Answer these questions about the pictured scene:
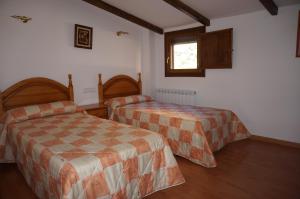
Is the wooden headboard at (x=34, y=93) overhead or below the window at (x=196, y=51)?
below

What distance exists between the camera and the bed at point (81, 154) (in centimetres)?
156

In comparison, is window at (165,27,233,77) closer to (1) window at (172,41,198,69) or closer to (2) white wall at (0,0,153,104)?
(1) window at (172,41,198,69)

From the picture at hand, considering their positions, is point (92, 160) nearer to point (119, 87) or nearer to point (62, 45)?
point (62, 45)

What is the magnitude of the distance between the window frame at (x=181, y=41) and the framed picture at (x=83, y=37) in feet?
5.42

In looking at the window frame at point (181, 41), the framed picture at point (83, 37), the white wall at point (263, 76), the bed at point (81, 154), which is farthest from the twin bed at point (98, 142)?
the window frame at point (181, 41)

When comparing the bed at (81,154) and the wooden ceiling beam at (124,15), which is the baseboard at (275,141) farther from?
the wooden ceiling beam at (124,15)

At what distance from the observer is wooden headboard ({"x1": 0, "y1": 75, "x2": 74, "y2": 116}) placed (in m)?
2.90

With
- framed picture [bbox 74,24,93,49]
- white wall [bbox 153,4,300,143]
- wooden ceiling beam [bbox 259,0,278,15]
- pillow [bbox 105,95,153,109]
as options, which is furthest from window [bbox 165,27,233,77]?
framed picture [bbox 74,24,93,49]

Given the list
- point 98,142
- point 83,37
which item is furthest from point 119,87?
point 98,142

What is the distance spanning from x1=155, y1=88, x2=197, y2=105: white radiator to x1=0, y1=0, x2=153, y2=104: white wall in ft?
2.58

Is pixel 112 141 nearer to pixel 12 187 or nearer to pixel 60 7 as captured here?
pixel 12 187

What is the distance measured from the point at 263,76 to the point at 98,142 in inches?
109

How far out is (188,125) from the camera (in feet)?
8.98

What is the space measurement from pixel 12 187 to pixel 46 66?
179 centimetres
